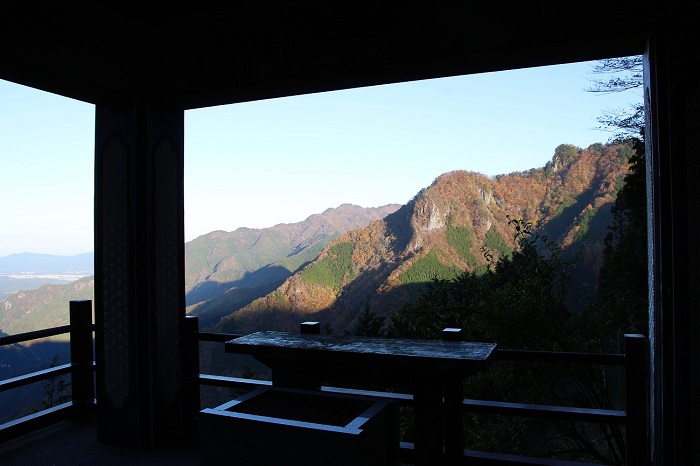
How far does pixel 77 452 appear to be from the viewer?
289 centimetres

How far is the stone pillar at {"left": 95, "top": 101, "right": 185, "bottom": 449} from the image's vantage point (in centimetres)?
298

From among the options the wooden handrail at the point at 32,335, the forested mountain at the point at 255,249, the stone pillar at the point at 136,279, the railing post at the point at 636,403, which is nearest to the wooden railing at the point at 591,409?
the railing post at the point at 636,403

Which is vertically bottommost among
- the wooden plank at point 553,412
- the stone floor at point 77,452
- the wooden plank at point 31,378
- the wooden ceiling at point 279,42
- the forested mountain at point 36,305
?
the forested mountain at point 36,305

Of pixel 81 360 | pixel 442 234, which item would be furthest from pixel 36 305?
pixel 81 360

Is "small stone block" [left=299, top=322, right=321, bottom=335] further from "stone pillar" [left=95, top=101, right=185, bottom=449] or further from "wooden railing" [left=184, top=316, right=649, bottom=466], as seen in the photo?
"stone pillar" [left=95, top=101, right=185, bottom=449]

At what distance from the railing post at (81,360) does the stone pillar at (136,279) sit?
534 millimetres

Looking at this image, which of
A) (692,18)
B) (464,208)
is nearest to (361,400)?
(692,18)

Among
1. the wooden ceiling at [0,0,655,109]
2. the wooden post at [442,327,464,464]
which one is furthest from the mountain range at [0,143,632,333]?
the wooden ceiling at [0,0,655,109]

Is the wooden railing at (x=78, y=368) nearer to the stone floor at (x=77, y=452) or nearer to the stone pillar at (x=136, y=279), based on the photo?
the stone floor at (x=77, y=452)

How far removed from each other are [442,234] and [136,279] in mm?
26401

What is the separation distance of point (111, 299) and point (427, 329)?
25.8ft

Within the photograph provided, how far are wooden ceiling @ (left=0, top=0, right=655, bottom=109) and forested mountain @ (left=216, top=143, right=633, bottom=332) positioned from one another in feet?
62.7

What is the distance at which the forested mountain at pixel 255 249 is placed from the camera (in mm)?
50938

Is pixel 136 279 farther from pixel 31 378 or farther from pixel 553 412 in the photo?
pixel 553 412
